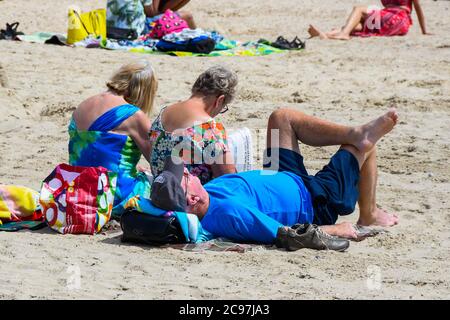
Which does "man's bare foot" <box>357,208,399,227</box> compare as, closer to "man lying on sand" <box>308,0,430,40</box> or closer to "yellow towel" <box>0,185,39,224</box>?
"yellow towel" <box>0,185,39,224</box>

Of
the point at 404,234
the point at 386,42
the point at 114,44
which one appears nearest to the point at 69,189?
the point at 404,234

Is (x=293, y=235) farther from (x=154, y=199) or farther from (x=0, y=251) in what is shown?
(x=0, y=251)

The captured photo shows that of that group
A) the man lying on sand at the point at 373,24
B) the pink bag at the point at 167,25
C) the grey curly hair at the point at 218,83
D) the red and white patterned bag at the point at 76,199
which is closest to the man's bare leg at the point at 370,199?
the grey curly hair at the point at 218,83

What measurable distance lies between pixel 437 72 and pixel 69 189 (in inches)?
221

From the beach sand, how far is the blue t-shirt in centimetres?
15

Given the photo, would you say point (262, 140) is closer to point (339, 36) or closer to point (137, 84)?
point (137, 84)

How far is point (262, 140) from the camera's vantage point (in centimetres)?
795

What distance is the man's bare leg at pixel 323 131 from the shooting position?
18.4 feet

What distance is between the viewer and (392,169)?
287 inches

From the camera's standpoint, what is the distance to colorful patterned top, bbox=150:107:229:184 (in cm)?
569

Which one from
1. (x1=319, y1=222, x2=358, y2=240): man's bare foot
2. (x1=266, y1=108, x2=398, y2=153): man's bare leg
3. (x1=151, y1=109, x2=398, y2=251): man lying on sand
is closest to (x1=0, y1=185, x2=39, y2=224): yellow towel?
(x1=151, y1=109, x2=398, y2=251): man lying on sand

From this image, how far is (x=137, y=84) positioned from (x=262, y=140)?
214cm

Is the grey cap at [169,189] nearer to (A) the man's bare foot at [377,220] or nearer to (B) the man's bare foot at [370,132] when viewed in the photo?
(B) the man's bare foot at [370,132]

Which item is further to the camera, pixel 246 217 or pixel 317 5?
pixel 317 5
